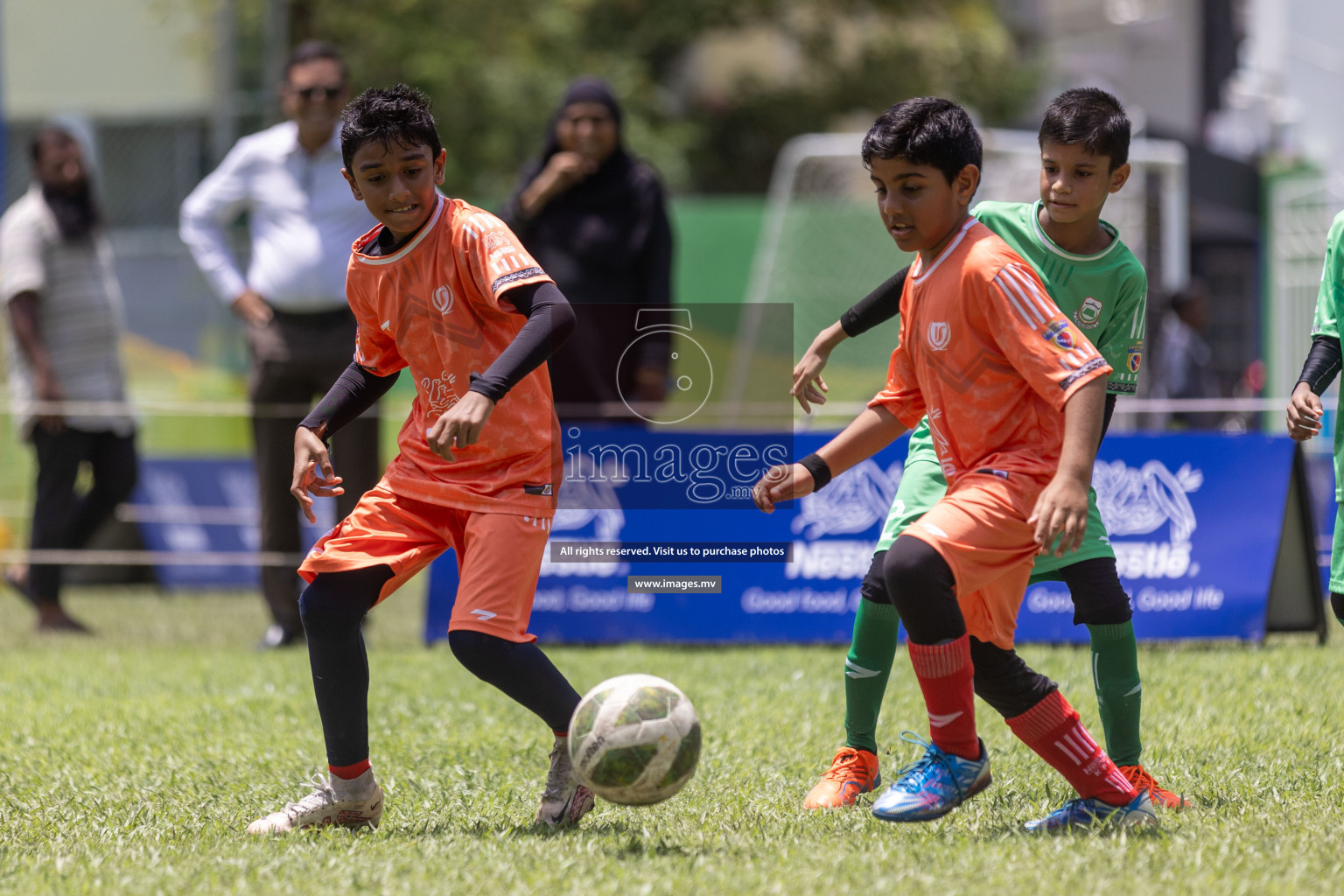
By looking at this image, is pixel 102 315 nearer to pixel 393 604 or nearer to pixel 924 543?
pixel 393 604

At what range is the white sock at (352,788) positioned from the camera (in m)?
3.77

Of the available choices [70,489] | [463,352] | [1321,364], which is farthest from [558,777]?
[70,489]

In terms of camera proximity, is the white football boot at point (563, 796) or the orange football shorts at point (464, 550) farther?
the white football boot at point (563, 796)

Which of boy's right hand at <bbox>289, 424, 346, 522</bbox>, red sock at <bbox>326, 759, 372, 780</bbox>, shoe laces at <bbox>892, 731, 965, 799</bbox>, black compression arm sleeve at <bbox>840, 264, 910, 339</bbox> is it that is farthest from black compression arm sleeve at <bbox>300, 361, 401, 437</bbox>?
shoe laces at <bbox>892, 731, 965, 799</bbox>

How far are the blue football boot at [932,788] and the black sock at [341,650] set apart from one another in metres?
1.28

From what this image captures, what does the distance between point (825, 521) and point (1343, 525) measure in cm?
320

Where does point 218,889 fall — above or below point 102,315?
below

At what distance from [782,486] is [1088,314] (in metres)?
0.90

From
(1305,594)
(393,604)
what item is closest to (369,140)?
(1305,594)

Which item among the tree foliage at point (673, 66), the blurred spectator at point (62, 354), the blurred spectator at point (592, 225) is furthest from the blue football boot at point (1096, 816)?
the tree foliage at point (673, 66)

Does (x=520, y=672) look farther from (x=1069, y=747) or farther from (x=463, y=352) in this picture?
(x=1069, y=747)

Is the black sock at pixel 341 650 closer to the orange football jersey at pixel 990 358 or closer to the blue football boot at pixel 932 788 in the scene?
the blue football boot at pixel 932 788

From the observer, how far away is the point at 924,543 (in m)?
3.38

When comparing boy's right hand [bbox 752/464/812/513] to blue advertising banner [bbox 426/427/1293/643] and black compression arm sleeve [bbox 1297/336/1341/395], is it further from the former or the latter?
blue advertising banner [bbox 426/427/1293/643]
